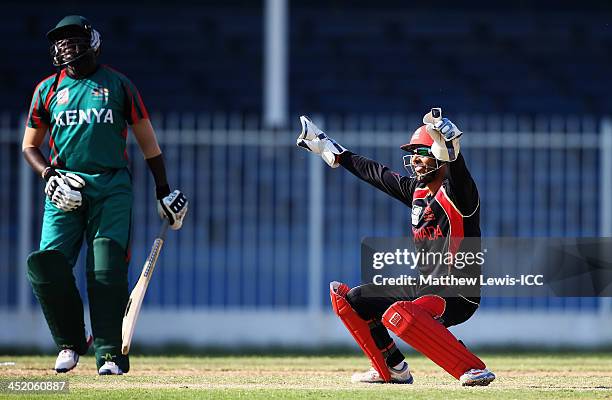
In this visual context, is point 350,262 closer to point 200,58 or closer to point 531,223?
point 531,223

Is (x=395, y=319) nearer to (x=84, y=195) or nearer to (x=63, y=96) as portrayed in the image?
(x=84, y=195)

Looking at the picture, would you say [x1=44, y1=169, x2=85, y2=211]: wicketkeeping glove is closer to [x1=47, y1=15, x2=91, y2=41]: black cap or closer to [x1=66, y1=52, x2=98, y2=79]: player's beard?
[x1=66, y1=52, x2=98, y2=79]: player's beard

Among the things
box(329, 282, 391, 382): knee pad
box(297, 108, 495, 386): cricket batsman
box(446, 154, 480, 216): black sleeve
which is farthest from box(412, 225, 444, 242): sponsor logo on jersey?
box(329, 282, 391, 382): knee pad

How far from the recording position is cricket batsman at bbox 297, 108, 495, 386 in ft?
22.6

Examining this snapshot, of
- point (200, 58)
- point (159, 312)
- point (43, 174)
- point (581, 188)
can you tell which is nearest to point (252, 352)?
point (159, 312)

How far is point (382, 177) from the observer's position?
733 cm

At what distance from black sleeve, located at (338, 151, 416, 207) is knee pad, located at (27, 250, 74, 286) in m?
1.59

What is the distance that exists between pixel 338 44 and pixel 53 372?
1098 centimetres

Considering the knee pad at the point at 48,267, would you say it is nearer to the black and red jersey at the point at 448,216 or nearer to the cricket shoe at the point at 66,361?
the cricket shoe at the point at 66,361

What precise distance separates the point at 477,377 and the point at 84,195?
7.48 ft

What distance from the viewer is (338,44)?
723 inches

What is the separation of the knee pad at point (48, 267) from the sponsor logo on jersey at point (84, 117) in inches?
27.4

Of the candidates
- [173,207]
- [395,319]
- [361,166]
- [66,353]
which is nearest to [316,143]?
[361,166]

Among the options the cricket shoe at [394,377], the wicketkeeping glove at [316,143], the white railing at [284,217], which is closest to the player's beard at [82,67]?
the wicketkeeping glove at [316,143]
